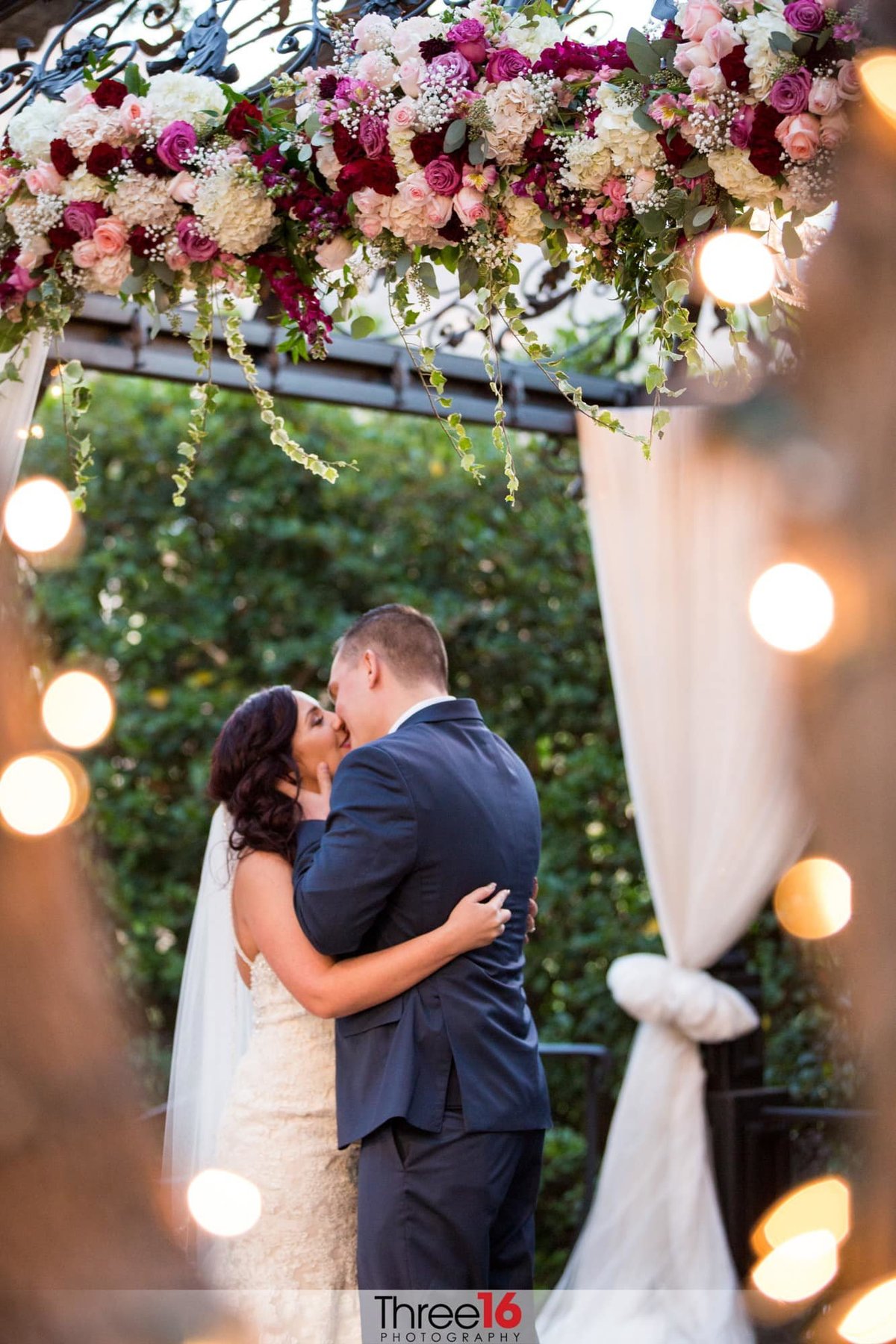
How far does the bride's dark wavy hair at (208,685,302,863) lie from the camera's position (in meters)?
2.86

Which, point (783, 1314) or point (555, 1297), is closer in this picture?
point (783, 1314)

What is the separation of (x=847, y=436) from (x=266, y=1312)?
7.35ft

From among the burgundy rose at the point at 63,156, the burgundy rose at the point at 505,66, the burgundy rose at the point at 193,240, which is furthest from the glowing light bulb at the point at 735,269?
the burgundy rose at the point at 63,156

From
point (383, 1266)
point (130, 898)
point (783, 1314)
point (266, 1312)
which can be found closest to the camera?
point (383, 1266)

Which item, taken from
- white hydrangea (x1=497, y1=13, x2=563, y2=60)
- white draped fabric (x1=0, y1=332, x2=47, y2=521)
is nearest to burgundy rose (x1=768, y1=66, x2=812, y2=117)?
white hydrangea (x1=497, y1=13, x2=563, y2=60)

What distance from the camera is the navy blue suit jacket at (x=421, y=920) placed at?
8.00 ft

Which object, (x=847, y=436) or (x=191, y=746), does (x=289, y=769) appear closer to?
(x=847, y=436)

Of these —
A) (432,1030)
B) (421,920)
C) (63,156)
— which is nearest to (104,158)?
(63,156)

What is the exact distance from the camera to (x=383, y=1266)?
7.93ft

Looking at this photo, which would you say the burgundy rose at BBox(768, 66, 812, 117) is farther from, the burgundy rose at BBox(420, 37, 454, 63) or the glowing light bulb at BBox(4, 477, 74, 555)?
the glowing light bulb at BBox(4, 477, 74, 555)

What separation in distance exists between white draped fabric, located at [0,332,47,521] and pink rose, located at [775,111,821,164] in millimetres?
1550

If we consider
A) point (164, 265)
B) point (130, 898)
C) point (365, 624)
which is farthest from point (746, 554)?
point (130, 898)

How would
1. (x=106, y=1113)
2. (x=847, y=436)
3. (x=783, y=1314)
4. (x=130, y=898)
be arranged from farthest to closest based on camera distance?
1. (x=130, y=898)
2. (x=783, y=1314)
3. (x=106, y=1113)
4. (x=847, y=436)

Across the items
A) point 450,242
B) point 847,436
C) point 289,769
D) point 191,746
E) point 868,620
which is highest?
point 191,746
